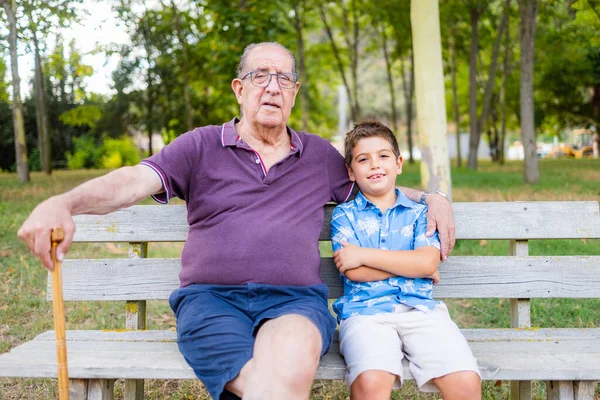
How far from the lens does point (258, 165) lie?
2979 mm

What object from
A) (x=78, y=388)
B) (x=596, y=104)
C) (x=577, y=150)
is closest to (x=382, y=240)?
(x=78, y=388)

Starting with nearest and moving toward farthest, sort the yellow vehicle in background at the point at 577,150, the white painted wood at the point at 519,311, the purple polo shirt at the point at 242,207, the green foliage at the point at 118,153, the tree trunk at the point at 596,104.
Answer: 1. the purple polo shirt at the point at 242,207
2. the white painted wood at the point at 519,311
3. the tree trunk at the point at 596,104
4. the green foliage at the point at 118,153
5. the yellow vehicle in background at the point at 577,150

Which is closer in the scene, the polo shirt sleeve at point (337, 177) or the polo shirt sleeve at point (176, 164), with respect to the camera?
the polo shirt sleeve at point (176, 164)

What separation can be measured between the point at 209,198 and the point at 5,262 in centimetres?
422

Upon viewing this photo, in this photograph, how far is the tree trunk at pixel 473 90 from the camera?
58.1 feet

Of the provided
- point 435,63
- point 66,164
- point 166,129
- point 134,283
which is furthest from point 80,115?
point 134,283

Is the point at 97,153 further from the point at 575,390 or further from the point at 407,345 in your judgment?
the point at 575,390

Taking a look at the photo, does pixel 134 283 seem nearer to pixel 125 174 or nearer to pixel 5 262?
pixel 125 174

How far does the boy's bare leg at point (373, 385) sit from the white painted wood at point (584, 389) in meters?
0.78

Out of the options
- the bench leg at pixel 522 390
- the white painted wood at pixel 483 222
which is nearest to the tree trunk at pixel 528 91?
the white painted wood at pixel 483 222

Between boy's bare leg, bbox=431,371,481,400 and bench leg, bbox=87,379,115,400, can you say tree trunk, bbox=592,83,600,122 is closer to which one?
boy's bare leg, bbox=431,371,481,400

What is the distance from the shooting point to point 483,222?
129 inches

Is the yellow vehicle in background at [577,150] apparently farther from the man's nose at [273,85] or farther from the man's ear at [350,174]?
the man's nose at [273,85]

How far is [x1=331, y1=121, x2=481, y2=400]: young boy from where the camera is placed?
2.47 m
